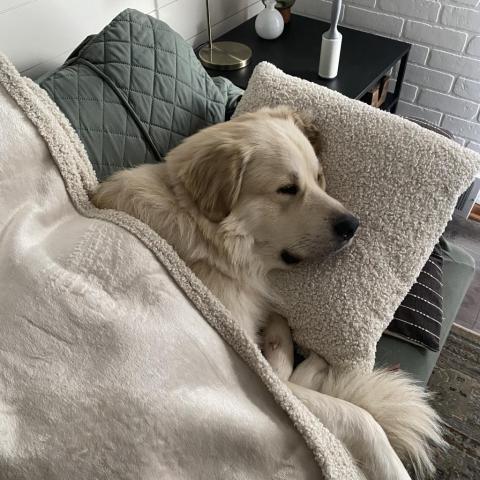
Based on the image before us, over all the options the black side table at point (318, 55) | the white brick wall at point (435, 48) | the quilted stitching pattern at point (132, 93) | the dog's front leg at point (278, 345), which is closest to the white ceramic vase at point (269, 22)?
the black side table at point (318, 55)

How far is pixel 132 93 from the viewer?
1.26m

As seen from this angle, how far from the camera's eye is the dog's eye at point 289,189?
1036mm

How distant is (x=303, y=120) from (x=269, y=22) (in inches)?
41.3

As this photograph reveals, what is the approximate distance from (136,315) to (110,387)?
0.14 meters

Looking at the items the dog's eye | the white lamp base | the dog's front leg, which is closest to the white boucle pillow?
the dog's front leg

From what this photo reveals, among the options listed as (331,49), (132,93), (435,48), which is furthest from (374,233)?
(435,48)

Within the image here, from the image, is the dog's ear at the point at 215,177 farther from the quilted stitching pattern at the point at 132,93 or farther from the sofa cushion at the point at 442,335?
the sofa cushion at the point at 442,335

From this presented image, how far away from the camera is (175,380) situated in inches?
32.8

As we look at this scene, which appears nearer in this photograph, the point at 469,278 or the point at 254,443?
the point at 254,443

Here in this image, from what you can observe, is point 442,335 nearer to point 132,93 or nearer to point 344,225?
point 344,225

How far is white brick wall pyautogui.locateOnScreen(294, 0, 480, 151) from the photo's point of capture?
82.0 inches

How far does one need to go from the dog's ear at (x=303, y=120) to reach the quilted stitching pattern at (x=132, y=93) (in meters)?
0.29

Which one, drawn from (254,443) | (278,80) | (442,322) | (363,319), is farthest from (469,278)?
(254,443)

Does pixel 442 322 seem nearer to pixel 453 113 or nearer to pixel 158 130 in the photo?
pixel 158 130
